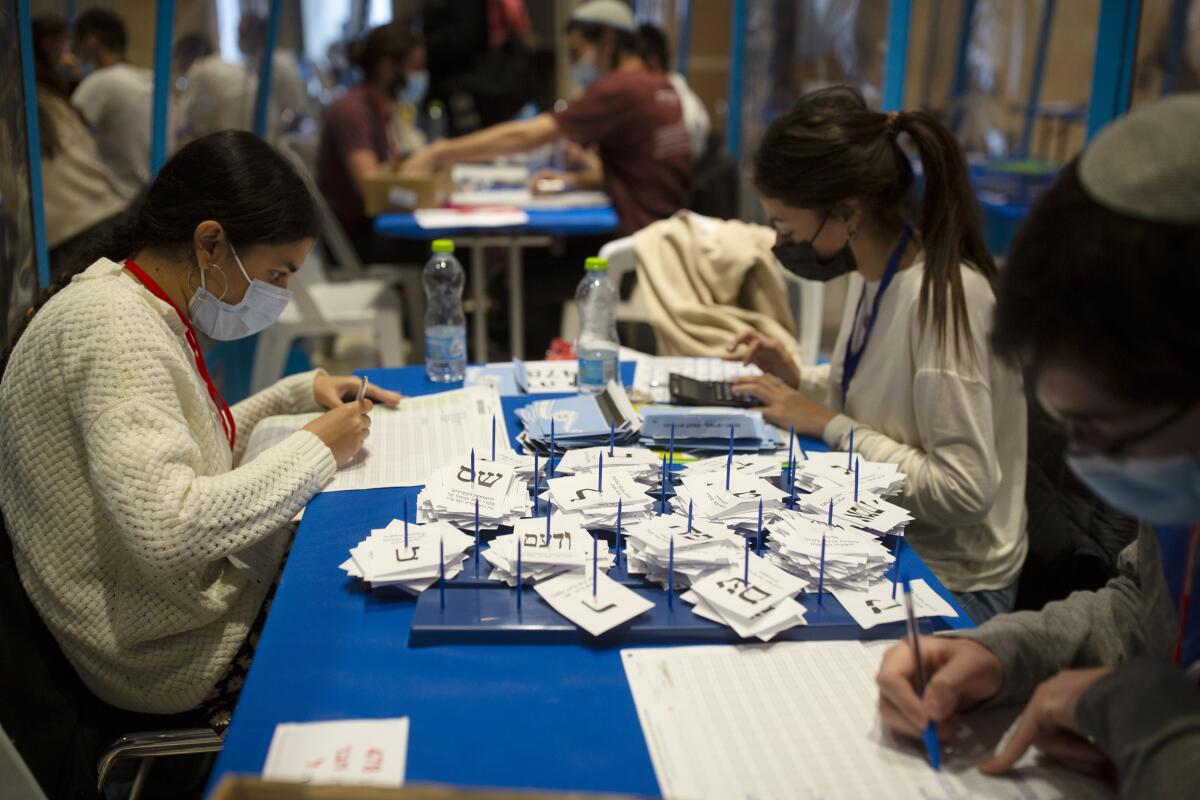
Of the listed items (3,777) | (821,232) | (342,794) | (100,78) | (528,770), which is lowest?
(3,777)

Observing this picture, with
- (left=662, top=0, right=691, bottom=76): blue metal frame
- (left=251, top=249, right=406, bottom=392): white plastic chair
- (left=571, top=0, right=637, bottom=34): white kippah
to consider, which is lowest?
(left=251, top=249, right=406, bottom=392): white plastic chair

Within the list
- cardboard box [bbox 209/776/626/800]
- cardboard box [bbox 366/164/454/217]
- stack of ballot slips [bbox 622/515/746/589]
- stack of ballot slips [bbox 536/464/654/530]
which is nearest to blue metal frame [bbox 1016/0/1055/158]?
cardboard box [bbox 366/164/454/217]

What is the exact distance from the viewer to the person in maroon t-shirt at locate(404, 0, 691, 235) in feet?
13.8

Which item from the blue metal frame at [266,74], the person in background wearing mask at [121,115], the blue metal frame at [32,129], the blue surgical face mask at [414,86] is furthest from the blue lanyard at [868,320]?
the blue metal frame at [266,74]

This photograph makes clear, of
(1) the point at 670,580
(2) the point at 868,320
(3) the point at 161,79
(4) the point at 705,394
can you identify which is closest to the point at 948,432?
(2) the point at 868,320

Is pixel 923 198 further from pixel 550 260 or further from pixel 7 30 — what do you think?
pixel 550 260

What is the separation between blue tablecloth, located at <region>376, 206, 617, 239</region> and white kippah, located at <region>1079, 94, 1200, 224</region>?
3143 mm

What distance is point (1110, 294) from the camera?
0.76 m

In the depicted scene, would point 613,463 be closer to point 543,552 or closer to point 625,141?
point 543,552

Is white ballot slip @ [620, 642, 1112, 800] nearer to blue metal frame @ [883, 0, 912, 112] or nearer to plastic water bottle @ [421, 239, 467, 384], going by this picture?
plastic water bottle @ [421, 239, 467, 384]

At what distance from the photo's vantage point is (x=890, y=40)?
402cm

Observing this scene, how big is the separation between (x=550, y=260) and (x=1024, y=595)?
9.87 ft

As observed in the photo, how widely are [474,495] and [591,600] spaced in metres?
0.33

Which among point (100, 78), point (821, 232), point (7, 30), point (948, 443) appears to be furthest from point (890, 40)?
point (100, 78)
